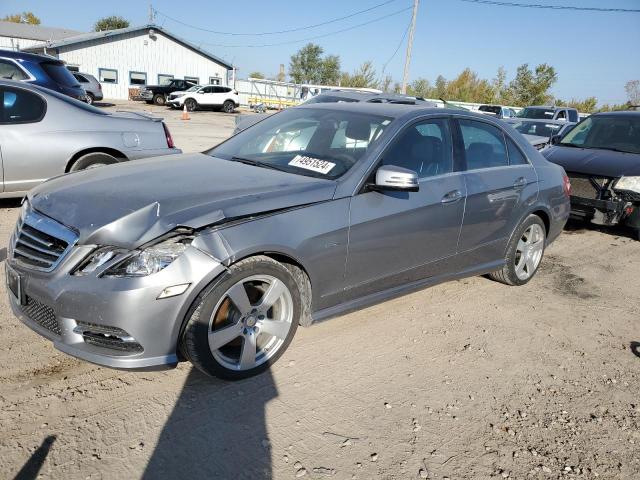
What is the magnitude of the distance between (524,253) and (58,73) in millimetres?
11669

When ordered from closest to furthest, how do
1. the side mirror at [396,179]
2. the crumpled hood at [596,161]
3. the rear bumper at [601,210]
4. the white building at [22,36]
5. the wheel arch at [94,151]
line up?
the side mirror at [396,179] < the wheel arch at [94,151] < the rear bumper at [601,210] < the crumpled hood at [596,161] < the white building at [22,36]

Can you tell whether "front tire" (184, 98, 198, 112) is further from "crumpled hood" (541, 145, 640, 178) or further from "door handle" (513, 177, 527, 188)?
"door handle" (513, 177, 527, 188)

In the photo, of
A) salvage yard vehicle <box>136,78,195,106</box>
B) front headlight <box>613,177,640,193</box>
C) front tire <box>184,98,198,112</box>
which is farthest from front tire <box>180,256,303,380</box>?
salvage yard vehicle <box>136,78,195,106</box>

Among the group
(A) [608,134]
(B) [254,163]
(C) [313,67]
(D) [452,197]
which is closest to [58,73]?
(B) [254,163]

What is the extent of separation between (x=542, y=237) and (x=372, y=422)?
3.19 metres

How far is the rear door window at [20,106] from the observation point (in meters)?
5.46

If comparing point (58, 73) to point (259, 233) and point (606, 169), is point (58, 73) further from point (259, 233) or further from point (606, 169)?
point (606, 169)

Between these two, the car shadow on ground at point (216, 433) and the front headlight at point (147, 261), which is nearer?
the car shadow on ground at point (216, 433)

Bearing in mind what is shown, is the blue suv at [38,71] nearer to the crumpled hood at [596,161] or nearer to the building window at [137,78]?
the crumpled hood at [596,161]

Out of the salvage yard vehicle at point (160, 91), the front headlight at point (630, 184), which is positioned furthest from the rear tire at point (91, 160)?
the salvage yard vehicle at point (160, 91)

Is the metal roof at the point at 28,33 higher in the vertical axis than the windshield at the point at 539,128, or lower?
higher

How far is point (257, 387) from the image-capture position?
2.95 m

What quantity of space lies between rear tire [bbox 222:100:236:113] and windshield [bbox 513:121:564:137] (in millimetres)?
21450

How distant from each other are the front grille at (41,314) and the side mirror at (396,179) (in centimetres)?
206
